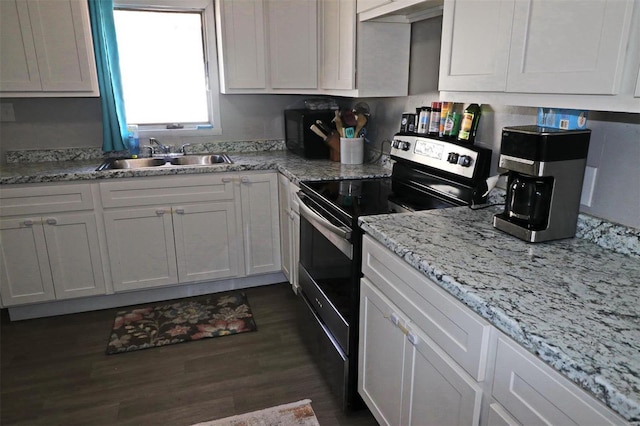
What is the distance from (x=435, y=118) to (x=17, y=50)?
2.45m

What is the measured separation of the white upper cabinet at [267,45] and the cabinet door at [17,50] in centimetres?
113

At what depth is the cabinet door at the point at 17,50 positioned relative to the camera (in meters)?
2.58

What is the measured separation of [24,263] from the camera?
268 cm

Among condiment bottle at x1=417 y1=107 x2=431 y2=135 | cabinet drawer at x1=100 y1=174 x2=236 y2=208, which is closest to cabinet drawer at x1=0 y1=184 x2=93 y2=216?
cabinet drawer at x1=100 y1=174 x2=236 y2=208

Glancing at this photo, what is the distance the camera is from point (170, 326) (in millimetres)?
2734

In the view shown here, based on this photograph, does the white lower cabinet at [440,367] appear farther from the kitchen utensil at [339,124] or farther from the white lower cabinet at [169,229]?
the white lower cabinet at [169,229]

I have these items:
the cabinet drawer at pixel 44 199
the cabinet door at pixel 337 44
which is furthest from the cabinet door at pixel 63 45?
the cabinet door at pixel 337 44

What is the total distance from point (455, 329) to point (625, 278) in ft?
1.59

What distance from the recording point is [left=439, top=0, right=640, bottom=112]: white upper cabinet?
1066 millimetres

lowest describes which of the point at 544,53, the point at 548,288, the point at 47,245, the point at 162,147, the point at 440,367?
the point at 47,245

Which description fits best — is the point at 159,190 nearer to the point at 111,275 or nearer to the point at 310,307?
the point at 111,275

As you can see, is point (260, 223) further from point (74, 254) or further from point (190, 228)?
point (74, 254)

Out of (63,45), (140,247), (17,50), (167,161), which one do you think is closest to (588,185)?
(140,247)

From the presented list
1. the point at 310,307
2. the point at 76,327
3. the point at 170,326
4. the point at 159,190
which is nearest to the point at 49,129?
the point at 159,190
